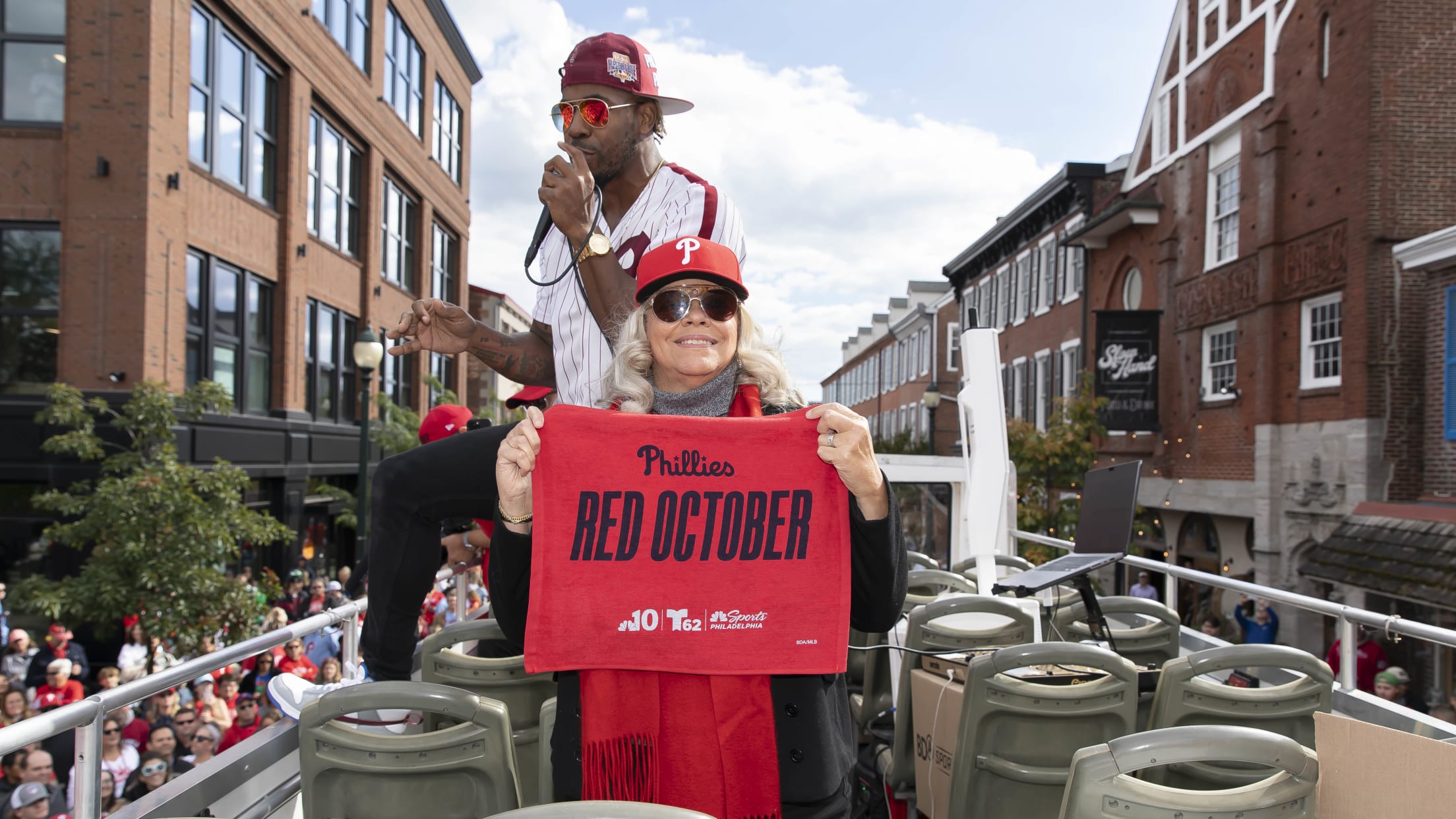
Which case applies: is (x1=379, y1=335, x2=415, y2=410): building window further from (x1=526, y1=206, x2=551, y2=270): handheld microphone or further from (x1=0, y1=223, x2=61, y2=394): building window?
(x1=526, y1=206, x2=551, y2=270): handheld microphone

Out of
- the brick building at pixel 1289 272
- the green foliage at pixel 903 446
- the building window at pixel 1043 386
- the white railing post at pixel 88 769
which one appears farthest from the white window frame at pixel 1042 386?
the white railing post at pixel 88 769

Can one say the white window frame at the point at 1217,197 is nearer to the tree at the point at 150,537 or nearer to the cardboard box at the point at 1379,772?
the tree at the point at 150,537

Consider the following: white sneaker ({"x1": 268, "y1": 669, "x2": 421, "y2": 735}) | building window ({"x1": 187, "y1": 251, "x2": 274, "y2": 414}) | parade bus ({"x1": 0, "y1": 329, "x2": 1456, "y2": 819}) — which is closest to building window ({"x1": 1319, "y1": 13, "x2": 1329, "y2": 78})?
parade bus ({"x1": 0, "y1": 329, "x2": 1456, "y2": 819})

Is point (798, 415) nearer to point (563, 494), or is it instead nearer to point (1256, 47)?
point (563, 494)

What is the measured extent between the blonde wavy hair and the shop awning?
40.6 feet

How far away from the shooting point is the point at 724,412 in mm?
2381

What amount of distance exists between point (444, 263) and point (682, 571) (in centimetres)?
2948

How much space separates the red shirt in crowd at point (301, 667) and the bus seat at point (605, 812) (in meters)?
6.85

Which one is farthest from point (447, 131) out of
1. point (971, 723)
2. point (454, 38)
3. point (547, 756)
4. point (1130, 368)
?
point (547, 756)

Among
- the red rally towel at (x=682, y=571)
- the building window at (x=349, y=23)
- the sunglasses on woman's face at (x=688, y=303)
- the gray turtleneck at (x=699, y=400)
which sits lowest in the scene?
the red rally towel at (x=682, y=571)

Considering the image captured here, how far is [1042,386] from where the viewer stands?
90.3 feet

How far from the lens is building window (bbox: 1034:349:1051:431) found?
26.9 m

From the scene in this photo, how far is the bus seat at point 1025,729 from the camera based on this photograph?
322cm

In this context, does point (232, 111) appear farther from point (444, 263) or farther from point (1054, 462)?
point (1054, 462)
